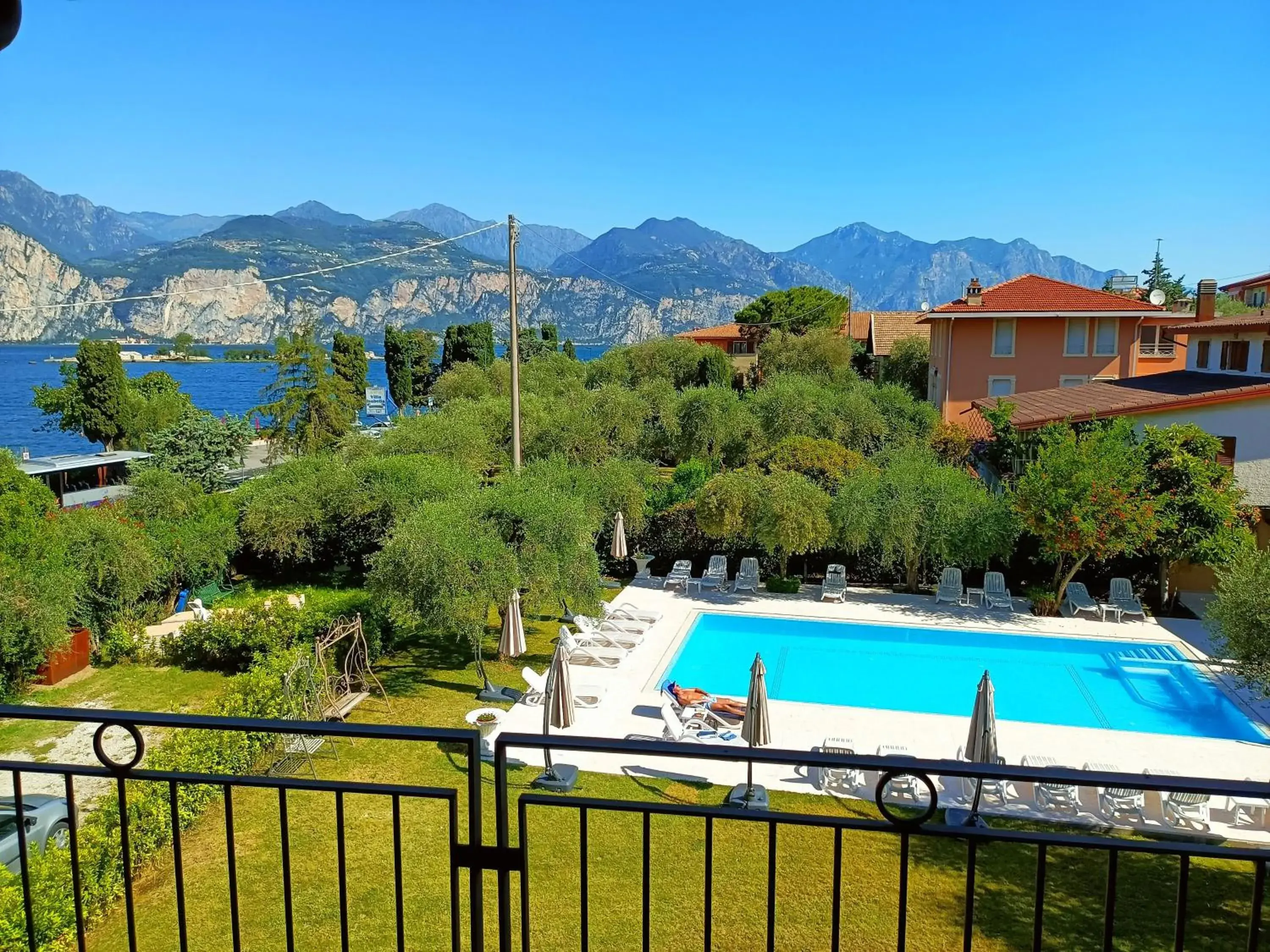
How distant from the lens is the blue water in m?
15.4

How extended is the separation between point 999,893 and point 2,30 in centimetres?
1057

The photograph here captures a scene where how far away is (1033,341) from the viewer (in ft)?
118

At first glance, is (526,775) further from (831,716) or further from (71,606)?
(71,606)

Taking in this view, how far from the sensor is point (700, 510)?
22.2m

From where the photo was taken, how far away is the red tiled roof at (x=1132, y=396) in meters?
20.8

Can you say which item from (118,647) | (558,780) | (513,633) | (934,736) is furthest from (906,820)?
(118,647)

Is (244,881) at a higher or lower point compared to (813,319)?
lower

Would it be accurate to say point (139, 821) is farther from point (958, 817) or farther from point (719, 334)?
point (719, 334)

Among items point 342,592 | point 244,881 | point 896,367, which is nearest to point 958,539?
point 342,592

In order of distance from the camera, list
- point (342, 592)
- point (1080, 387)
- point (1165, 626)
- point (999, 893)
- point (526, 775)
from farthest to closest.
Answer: point (1080, 387) < point (1165, 626) < point (342, 592) < point (526, 775) < point (999, 893)

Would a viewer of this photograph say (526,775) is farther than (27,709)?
Yes

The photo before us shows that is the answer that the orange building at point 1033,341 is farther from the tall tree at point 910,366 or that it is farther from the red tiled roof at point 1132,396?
the tall tree at point 910,366

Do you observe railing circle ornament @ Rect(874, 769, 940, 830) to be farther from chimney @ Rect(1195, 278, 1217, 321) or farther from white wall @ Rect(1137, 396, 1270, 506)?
chimney @ Rect(1195, 278, 1217, 321)

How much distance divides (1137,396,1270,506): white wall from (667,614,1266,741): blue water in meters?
5.12
